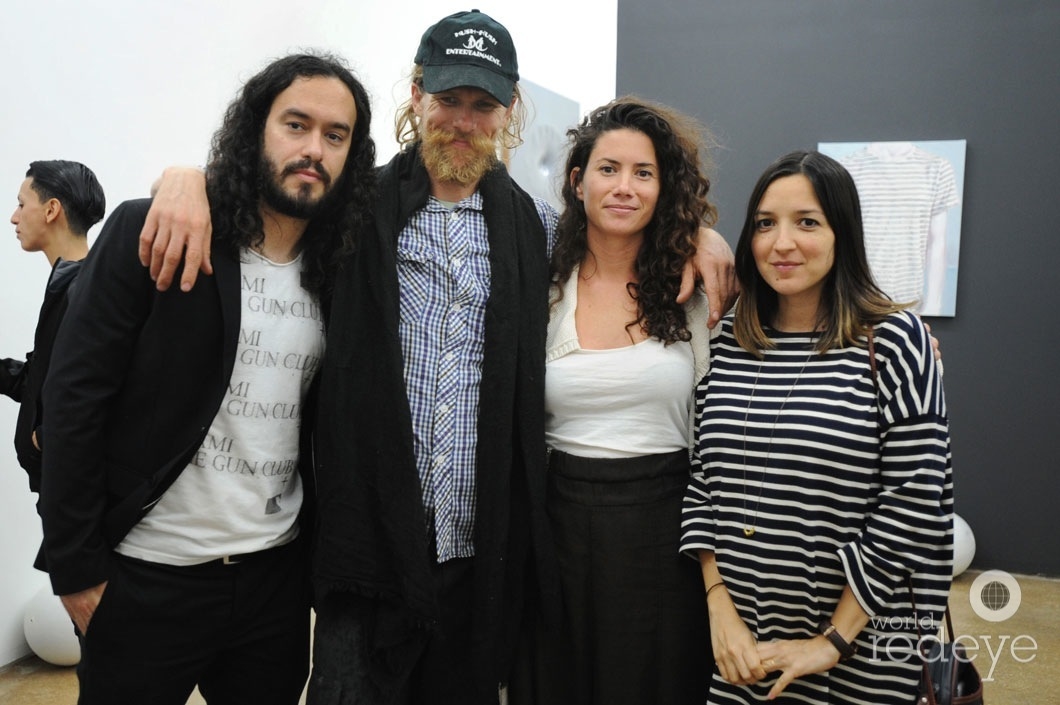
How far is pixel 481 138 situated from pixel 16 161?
7.03ft

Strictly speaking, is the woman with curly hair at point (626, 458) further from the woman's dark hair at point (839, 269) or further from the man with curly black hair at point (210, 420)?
the man with curly black hair at point (210, 420)

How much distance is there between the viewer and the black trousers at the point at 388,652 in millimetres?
1688

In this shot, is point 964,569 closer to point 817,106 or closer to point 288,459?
point 817,106

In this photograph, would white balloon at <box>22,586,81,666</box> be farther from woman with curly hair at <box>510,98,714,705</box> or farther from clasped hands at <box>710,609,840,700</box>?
clasped hands at <box>710,609,840,700</box>

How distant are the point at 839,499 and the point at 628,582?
0.49 metres

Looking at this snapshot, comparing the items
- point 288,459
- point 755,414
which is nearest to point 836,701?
point 755,414

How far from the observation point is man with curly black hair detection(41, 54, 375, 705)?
1.50 m

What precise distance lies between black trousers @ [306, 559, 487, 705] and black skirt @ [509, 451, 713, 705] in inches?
8.3

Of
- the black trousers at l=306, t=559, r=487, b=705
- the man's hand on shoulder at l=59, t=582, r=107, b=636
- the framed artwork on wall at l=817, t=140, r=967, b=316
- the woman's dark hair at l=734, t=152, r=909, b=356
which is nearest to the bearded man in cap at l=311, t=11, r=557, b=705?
the black trousers at l=306, t=559, r=487, b=705

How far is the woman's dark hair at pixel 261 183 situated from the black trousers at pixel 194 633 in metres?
0.61

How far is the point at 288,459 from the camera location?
5.50 ft

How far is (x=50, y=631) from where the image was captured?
10.3ft

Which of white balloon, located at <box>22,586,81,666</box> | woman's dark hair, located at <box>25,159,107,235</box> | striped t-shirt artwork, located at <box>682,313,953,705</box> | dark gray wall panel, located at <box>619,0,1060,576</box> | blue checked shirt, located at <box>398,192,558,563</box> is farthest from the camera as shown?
dark gray wall panel, located at <box>619,0,1060,576</box>

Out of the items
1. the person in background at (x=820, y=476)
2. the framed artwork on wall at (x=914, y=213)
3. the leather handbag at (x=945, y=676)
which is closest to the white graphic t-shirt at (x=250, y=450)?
the person in background at (x=820, y=476)
